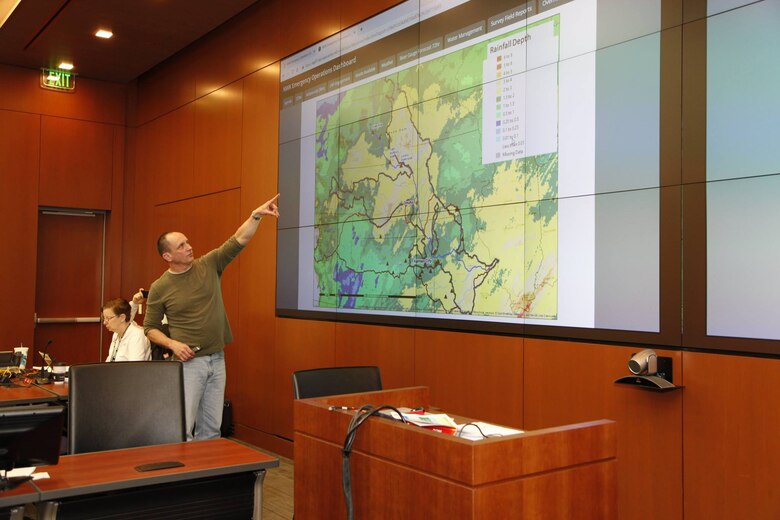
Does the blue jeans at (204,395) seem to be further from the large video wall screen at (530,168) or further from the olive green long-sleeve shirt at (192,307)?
the large video wall screen at (530,168)

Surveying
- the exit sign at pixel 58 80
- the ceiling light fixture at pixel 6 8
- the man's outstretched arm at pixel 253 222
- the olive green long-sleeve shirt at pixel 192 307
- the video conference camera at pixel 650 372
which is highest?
the ceiling light fixture at pixel 6 8

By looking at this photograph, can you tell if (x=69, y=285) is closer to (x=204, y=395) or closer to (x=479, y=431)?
(x=204, y=395)

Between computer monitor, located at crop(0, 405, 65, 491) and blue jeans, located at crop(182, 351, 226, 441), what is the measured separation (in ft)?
7.03

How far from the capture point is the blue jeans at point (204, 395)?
4773 mm

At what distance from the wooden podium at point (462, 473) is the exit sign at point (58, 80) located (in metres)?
8.22

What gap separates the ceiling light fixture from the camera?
726 centimetres

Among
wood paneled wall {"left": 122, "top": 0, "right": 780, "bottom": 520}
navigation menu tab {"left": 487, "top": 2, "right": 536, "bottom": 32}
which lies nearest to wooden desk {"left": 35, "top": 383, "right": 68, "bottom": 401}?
wood paneled wall {"left": 122, "top": 0, "right": 780, "bottom": 520}

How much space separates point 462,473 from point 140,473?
1.31 m

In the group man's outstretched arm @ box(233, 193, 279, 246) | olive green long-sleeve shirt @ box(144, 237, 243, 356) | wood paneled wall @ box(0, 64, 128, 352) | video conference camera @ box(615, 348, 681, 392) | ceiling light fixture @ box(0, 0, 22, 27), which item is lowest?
video conference camera @ box(615, 348, 681, 392)

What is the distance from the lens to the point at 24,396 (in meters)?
4.59

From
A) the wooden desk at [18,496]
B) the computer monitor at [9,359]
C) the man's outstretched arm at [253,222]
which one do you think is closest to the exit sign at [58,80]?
the computer monitor at [9,359]

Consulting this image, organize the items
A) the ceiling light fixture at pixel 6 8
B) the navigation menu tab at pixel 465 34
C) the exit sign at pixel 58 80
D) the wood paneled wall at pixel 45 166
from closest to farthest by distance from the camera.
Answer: the navigation menu tab at pixel 465 34 → the ceiling light fixture at pixel 6 8 → the wood paneled wall at pixel 45 166 → the exit sign at pixel 58 80

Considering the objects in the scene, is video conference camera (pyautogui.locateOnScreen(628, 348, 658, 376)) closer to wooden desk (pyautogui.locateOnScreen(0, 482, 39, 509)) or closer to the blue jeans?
wooden desk (pyautogui.locateOnScreen(0, 482, 39, 509))

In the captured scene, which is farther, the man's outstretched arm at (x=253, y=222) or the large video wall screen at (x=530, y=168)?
the man's outstretched arm at (x=253, y=222)
